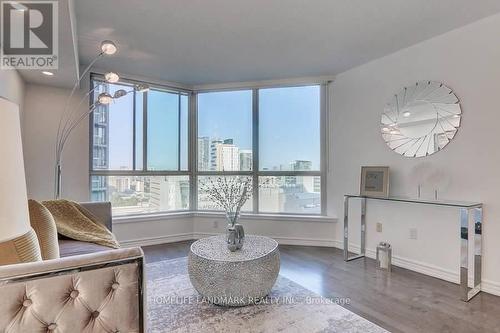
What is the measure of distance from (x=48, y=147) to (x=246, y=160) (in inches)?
100

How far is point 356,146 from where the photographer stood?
12.6 feet

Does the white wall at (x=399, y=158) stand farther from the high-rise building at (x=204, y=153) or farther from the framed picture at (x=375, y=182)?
the high-rise building at (x=204, y=153)

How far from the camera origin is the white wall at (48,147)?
11.3 feet

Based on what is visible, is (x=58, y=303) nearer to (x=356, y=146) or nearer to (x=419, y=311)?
(x=419, y=311)

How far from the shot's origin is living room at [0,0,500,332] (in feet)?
6.19

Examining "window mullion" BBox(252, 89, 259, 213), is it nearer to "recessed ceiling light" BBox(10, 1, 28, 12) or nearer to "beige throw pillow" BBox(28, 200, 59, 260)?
"beige throw pillow" BBox(28, 200, 59, 260)

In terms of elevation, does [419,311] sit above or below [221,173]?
below

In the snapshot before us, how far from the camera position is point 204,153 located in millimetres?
4676

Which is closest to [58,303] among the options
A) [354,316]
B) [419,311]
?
[354,316]

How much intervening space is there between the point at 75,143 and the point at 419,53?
4.13 meters

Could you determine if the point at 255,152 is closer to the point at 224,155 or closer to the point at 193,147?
the point at 224,155

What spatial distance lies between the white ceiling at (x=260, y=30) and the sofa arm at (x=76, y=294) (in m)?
2.07

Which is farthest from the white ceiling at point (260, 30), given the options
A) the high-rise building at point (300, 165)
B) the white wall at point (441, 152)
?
the high-rise building at point (300, 165)

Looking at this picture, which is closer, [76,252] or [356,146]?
A: [76,252]
